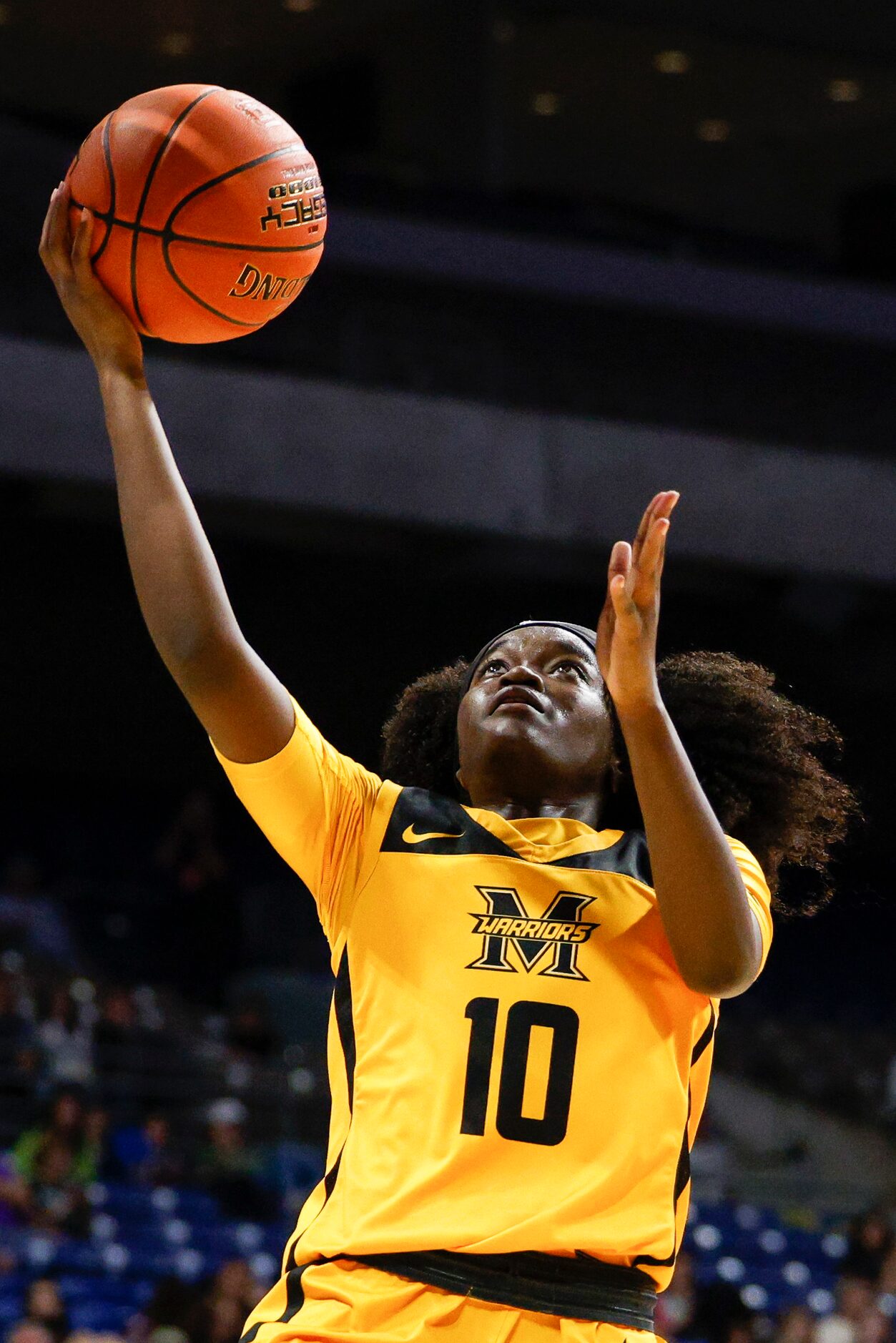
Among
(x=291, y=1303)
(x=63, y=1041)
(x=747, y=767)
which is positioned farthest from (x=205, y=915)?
(x=291, y=1303)

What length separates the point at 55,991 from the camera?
32.6ft

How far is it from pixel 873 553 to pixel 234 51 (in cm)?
707

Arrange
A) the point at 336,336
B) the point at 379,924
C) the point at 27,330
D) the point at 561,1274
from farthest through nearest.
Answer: the point at 336,336, the point at 27,330, the point at 379,924, the point at 561,1274

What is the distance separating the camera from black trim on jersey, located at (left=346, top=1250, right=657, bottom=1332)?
2443 millimetres

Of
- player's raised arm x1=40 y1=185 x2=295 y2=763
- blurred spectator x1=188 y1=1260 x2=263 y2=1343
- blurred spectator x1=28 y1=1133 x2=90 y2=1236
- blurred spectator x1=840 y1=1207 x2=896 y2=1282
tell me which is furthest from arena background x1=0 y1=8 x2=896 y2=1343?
player's raised arm x1=40 y1=185 x2=295 y2=763

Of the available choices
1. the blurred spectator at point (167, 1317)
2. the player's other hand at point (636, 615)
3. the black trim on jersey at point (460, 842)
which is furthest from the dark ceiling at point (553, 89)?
the player's other hand at point (636, 615)

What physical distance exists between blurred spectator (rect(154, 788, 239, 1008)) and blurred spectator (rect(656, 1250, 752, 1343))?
14.7ft

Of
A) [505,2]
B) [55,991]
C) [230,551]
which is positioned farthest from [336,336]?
[55,991]

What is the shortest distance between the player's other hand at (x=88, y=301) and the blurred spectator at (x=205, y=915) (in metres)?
9.66

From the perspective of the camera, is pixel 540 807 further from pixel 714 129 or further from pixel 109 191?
pixel 714 129

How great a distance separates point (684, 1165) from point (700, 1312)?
240 inches

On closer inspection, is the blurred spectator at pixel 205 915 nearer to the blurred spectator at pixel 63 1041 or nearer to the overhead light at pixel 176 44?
the blurred spectator at pixel 63 1041

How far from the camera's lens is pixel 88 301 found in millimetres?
2707

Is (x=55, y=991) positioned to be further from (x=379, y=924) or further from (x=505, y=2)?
(x=505, y=2)
